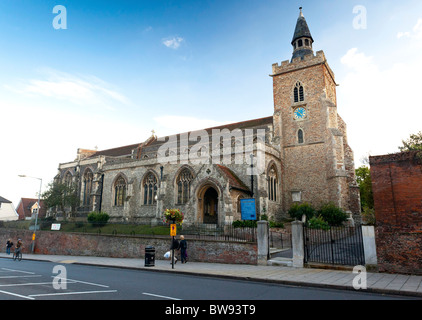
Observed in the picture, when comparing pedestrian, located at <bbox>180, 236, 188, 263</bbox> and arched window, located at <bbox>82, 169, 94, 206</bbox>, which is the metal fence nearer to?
pedestrian, located at <bbox>180, 236, 188, 263</bbox>

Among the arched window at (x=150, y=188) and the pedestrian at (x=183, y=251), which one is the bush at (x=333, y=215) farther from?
the arched window at (x=150, y=188)

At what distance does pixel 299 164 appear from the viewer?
2948 centimetres

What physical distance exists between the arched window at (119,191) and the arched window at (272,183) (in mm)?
18064

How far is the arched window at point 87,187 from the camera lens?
39812 millimetres

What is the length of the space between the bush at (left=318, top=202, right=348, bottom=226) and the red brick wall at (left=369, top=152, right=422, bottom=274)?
1226 cm

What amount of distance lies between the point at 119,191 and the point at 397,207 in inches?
1196

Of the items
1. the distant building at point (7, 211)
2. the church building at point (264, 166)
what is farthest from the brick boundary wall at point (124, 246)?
the distant building at point (7, 211)

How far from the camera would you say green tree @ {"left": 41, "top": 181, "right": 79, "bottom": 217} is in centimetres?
3809

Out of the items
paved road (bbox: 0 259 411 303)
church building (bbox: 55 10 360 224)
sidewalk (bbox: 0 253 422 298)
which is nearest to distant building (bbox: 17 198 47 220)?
church building (bbox: 55 10 360 224)

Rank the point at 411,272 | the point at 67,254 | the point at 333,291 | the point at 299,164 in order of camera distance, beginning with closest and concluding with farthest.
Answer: the point at 333,291
the point at 411,272
the point at 67,254
the point at 299,164
